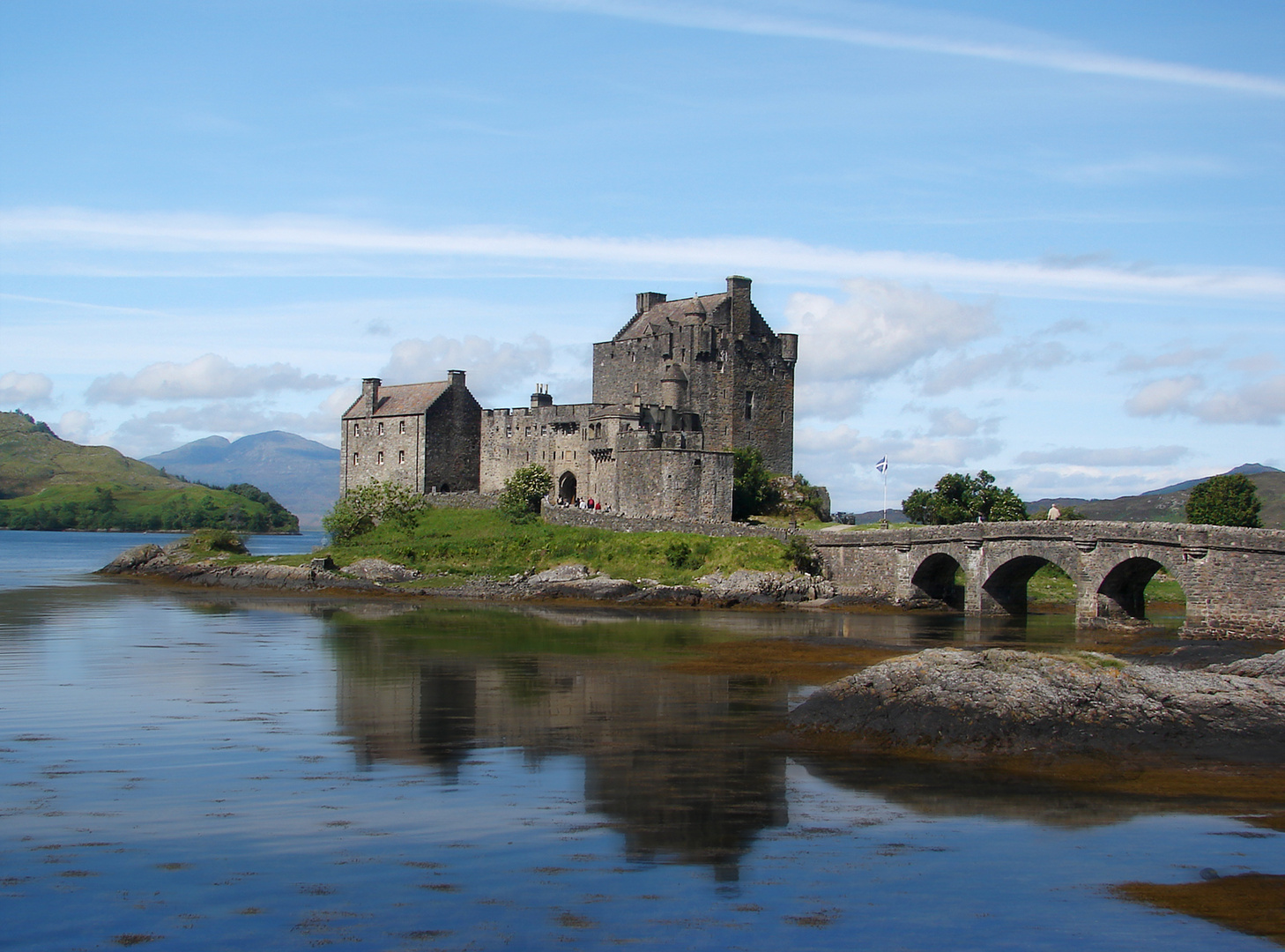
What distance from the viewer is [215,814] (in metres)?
13.7

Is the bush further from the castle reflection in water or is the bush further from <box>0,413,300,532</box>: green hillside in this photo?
<box>0,413,300,532</box>: green hillside

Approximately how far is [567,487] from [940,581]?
78.4ft

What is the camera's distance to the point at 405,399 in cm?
7319

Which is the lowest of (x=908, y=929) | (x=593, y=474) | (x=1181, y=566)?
(x=908, y=929)

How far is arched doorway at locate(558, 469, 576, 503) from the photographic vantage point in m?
67.1

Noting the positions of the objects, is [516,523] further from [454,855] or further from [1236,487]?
[454,855]

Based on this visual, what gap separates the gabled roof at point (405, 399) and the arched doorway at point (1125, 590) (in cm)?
4140

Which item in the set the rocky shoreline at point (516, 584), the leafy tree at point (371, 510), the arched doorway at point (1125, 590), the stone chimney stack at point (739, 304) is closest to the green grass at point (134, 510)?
the leafy tree at point (371, 510)

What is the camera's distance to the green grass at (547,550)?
174 feet

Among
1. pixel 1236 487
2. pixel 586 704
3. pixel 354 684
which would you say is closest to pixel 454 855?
pixel 586 704

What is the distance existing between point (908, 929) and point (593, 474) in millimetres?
54183

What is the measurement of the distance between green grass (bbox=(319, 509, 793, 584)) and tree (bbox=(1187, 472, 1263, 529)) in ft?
89.6

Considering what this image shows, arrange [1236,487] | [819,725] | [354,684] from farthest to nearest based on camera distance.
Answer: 1. [1236,487]
2. [354,684]
3. [819,725]

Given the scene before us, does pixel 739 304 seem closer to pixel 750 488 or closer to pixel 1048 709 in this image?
pixel 750 488
